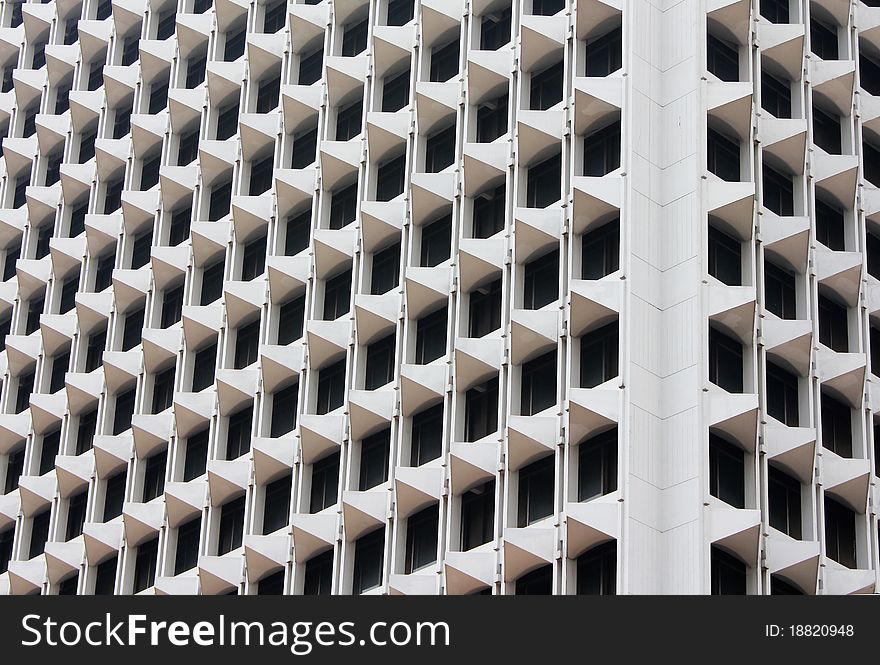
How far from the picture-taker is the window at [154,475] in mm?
84688

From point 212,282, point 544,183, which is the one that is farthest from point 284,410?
point 544,183

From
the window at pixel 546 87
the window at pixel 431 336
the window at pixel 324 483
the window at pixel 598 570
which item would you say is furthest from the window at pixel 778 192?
the window at pixel 324 483

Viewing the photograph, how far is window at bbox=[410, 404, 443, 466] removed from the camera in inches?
2899

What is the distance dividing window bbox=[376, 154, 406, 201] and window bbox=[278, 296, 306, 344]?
16.2 ft

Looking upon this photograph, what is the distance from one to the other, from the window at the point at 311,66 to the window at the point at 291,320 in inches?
417

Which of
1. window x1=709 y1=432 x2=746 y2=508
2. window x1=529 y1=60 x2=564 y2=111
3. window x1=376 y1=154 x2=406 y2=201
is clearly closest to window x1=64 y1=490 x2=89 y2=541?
window x1=376 y1=154 x2=406 y2=201

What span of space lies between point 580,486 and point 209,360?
22213 mm

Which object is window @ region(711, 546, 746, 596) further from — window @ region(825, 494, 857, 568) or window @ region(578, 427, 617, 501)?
window @ region(825, 494, 857, 568)

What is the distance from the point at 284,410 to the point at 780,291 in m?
18.9

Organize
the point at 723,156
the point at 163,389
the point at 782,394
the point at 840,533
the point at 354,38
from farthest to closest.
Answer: the point at 354,38, the point at 163,389, the point at 723,156, the point at 782,394, the point at 840,533

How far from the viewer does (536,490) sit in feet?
227

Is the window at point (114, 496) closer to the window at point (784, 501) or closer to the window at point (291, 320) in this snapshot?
the window at point (291, 320)

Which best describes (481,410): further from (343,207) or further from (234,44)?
(234,44)
